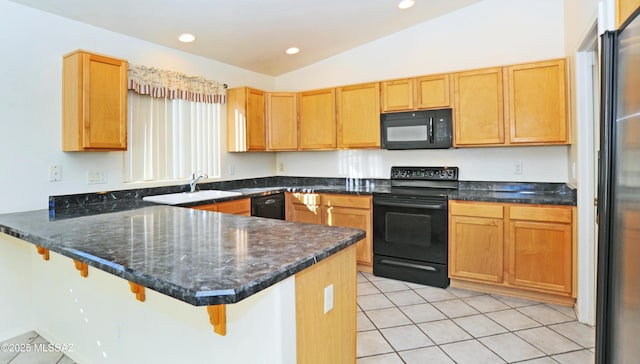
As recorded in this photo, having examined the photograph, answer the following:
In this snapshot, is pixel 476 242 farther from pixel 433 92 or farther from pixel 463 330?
pixel 433 92

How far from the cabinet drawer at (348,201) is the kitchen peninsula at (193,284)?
1.91 metres

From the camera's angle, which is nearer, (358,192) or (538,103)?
(538,103)

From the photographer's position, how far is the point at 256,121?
14.1 feet

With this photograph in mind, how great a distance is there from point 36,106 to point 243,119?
1.97 meters

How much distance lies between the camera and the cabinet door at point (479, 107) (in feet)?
10.8

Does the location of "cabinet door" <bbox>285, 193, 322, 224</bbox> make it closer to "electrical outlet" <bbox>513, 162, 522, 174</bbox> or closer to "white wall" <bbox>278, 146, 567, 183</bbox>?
"white wall" <bbox>278, 146, 567, 183</bbox>

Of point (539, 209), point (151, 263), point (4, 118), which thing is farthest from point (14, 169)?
point (539, 209)

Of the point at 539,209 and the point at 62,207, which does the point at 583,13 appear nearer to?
the point at 539,209

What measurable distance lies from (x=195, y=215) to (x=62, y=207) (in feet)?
4.41

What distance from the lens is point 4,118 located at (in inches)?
97.0

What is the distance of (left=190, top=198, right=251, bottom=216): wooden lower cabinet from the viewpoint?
10.7ft

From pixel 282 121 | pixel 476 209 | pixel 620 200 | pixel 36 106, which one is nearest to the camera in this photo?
pixel 620 200

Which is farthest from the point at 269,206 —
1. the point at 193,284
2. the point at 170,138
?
the point at 193,284

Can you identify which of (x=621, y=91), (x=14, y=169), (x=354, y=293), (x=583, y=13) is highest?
(x=583, y=13)
